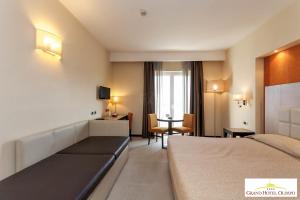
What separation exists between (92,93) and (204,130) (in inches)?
143

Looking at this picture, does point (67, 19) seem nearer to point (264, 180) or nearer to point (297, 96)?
point (264, 180)

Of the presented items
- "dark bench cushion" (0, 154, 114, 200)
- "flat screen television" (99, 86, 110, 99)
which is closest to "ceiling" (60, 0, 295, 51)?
"flat screen television" (99, 86, 110, 99)

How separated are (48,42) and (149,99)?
390cm

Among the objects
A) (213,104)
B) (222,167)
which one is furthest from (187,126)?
(222,167)

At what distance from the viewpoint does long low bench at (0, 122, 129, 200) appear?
1.47 m

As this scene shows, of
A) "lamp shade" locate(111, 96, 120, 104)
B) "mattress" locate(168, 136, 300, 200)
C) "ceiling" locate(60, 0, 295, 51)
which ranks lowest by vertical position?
"mattress" locate(168, 136, 300, 200)

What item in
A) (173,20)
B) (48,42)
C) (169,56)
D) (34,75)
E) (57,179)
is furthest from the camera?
(169,56)

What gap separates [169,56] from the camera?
5.79 m

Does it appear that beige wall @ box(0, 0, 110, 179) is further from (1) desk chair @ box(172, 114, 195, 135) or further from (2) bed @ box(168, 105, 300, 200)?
(1) desk chair @ box(172, 114, 195, 135)

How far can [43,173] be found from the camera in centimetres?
182

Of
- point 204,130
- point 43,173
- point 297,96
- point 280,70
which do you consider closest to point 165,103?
point 204,130

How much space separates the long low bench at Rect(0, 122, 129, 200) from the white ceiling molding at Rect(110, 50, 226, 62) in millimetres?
3374

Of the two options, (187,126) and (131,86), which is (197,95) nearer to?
(187,126)

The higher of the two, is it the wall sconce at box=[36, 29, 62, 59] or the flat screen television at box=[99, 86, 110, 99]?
the wall sconce at box=[36, 29, 62, 59]
